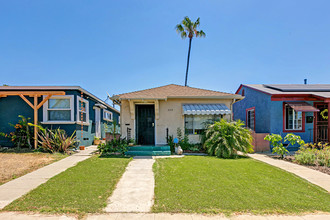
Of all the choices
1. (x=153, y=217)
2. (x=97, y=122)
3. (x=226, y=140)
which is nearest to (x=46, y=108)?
(x=97, y=122)

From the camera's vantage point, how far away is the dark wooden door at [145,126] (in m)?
10.9

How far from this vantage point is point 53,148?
9641 millimetres

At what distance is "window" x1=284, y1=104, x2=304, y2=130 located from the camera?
11.5 meters

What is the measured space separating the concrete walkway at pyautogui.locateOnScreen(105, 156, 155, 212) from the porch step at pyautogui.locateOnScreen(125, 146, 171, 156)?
8.67 feet

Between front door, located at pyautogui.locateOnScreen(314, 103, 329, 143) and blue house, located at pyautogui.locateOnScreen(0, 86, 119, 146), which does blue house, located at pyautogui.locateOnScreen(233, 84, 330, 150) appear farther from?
blue house, located at pyautogui.locateOnScreen(0, 86, 119, 146)

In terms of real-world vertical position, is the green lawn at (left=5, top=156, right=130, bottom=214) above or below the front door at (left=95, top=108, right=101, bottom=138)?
below

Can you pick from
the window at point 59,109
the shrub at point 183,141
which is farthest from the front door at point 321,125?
the window at point 59,109

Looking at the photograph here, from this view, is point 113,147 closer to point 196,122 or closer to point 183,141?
point 183,141

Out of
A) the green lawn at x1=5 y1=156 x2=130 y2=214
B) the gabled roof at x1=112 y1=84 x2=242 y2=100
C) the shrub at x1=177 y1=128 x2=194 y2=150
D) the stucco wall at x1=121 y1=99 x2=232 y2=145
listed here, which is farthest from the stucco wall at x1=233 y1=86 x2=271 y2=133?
the green lawn at x1=5 y1=156 x2=130 y2=214

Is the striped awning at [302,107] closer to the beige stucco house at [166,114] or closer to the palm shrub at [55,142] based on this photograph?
the beige stucco house at [166,114]

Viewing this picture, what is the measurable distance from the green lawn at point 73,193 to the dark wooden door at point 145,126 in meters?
4.66

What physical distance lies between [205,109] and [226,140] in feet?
7.14

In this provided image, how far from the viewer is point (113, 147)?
9.46 metres

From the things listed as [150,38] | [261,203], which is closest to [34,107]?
[150,38]
